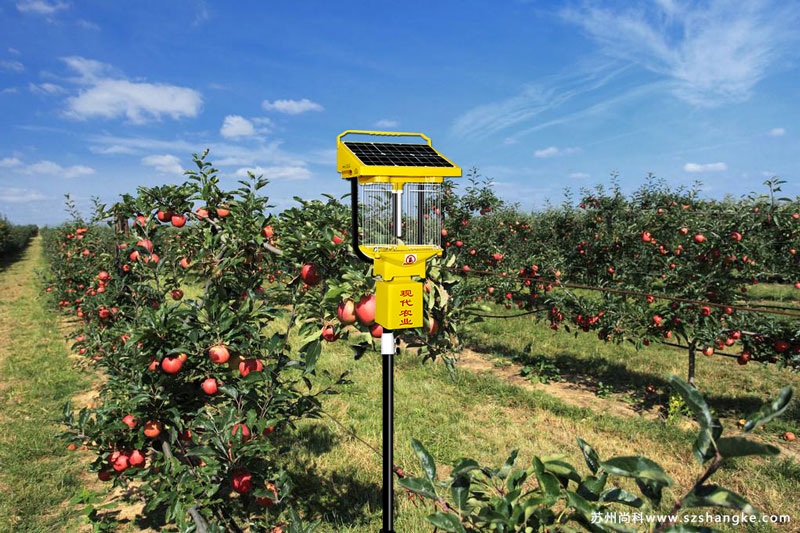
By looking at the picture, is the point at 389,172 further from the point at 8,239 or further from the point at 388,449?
the point at 8,239

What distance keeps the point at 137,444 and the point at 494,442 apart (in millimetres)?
3294

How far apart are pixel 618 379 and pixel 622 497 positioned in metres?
6.69

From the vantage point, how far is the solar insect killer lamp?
5.49 ft

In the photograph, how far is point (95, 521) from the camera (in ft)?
11.3

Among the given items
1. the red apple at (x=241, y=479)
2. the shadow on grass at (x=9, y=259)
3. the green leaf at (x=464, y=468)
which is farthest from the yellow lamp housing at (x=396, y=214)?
the shadow on grass at (x=9, y=259)

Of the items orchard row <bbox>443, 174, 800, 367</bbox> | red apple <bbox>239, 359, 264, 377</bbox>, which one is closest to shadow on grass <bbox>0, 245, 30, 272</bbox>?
orchard row <bbox>443, 174, 800, 367</bbox>

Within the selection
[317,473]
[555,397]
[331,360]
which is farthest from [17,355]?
[555,397]

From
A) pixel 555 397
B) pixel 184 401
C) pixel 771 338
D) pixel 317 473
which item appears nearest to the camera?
pixel 184 401

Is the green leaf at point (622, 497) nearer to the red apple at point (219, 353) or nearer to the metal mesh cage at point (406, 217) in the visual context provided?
the metal mesh cage at point (406, 217)

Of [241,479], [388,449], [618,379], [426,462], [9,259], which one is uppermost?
[9,259]

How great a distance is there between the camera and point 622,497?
1.08 metres

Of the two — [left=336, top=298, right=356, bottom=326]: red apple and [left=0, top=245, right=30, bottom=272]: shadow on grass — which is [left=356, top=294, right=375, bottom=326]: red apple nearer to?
[left=336, top=298, right=356, bottom=326]: red apple

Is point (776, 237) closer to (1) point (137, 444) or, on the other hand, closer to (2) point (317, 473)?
(2) point (317, 473)

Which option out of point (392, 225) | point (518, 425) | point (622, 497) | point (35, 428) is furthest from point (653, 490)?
point (35, 428)
